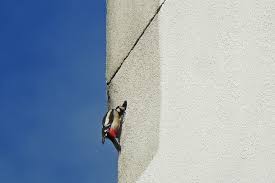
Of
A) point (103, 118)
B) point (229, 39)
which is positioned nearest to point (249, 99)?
point (229, 39)

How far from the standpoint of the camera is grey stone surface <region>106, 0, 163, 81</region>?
381 cm

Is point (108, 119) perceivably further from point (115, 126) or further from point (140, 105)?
point (140, 105)

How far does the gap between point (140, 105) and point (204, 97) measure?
0.43m

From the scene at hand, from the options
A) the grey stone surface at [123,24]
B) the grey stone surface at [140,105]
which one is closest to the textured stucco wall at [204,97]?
the grey stone surface at [140,105]

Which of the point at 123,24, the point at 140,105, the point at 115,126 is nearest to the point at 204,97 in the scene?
the point at 140,105

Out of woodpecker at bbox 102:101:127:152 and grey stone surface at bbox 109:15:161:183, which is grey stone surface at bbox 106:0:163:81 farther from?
woodpecker at bbox 102:101:127:152

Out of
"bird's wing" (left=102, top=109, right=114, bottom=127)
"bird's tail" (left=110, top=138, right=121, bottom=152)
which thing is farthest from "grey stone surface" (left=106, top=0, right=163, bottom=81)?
"bird's tail" (left=110, top=138, right=121, bottom=152)

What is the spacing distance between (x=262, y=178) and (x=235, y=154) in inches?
6.1

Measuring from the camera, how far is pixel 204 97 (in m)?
3.27

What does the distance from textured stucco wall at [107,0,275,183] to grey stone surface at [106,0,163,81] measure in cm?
11

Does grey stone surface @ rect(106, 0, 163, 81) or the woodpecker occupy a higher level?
grey stone surface @ rect(106, 0, 163, 81)

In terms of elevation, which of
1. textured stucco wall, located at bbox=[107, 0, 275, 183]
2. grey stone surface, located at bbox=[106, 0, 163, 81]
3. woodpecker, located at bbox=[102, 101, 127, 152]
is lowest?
textured stucco wall, located at bbox=[107, 0, 275, 183]

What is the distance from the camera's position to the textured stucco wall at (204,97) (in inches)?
120

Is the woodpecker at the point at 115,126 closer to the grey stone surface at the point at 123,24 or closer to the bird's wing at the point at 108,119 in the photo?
the bird's wing at the point at 108,119
